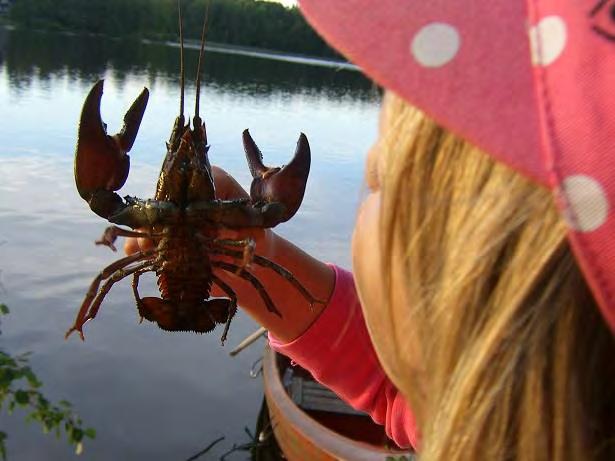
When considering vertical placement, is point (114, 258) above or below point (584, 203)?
below

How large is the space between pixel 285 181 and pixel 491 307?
1.19m

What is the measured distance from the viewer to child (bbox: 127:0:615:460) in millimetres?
699

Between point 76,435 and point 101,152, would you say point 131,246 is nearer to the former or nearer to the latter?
point 101,152

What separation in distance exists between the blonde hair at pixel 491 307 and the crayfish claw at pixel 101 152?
1120 millimetres

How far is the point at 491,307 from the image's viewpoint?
2.81 feet

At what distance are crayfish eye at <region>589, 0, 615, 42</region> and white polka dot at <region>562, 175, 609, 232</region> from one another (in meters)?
0.14

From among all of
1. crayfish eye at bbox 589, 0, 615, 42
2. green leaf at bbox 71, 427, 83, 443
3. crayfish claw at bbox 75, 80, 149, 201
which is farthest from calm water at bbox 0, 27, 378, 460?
green leaf at bbox 71, 427, 83, 443

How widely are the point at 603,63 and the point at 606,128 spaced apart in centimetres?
7

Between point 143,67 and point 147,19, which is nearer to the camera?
point 143,67

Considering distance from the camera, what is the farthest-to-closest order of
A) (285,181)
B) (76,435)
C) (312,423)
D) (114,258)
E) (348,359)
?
(114,258), (312,423), (76,435), (285,181), (348,359)

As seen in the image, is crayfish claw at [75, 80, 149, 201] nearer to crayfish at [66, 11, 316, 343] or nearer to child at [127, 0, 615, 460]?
crayfish at [66, 11, 316, 343]

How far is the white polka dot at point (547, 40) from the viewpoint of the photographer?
72cm

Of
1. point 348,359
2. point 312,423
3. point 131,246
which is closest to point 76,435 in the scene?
point 131,246

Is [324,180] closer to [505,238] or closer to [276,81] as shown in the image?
[505,238]
